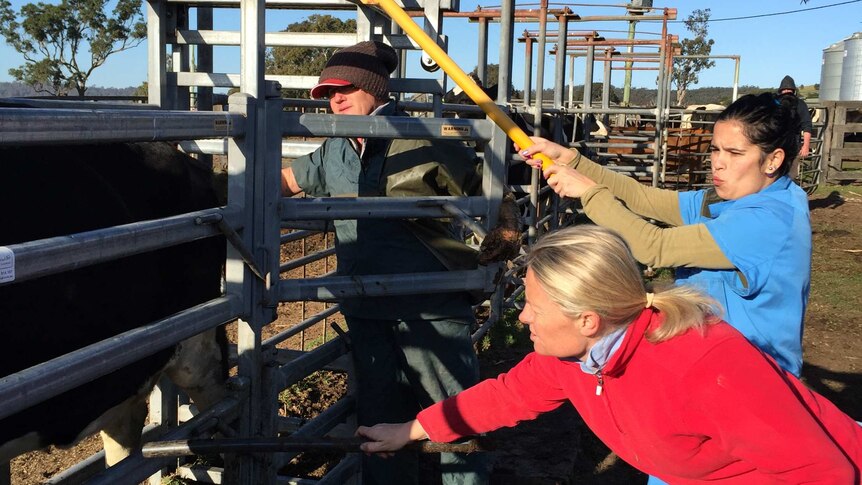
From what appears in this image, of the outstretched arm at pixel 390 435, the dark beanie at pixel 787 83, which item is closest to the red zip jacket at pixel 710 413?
the outstretched arm at pixel 390 435

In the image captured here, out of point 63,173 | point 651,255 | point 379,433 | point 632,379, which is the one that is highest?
point 63,173

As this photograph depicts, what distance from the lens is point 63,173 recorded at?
2.43 meters

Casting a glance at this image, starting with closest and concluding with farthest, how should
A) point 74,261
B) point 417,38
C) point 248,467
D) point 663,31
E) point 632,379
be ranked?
point 74,261
point 632,379
point 248,467
point 417,38
point 663,31

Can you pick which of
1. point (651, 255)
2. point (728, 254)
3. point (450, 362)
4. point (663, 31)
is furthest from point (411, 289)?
point (663, 31)

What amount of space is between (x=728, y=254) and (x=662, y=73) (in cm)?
1006

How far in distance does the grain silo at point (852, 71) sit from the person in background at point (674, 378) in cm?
2452

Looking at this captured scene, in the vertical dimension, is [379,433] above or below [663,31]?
below

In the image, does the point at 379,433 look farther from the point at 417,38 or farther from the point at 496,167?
the point at 417,38

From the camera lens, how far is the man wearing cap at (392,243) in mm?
2904

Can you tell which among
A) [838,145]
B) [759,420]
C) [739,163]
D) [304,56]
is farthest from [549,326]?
[304,56]

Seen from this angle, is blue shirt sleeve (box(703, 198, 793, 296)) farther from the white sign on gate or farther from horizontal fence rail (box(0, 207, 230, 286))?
the white sign on gate

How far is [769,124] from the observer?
239cm

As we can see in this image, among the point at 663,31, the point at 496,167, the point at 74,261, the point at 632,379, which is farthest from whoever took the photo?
the point at 663,31

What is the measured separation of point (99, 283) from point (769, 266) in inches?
74.7
